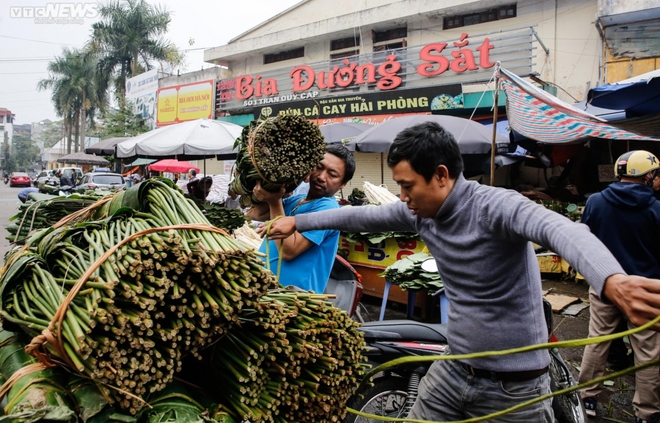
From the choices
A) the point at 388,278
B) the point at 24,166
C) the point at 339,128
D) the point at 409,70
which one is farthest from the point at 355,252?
the point at 24,166

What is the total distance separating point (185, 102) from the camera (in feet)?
72.6

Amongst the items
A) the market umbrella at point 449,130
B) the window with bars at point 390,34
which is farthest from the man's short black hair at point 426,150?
the window with bars at point 390,34

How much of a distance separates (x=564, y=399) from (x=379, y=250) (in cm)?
318

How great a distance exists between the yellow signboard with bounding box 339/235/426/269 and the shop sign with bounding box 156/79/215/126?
15.7 metres

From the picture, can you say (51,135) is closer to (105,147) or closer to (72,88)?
(72,88)

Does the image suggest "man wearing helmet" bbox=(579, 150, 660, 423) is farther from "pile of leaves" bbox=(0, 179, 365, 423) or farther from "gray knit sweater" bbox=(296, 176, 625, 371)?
"pile of leaves" bbox=(0, 179, 365, 423)

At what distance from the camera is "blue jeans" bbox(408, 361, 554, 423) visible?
179 centimetres

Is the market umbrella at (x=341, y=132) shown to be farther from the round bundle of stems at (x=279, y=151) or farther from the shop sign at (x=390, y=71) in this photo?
the round bundle of stems at (x=279, y=151)

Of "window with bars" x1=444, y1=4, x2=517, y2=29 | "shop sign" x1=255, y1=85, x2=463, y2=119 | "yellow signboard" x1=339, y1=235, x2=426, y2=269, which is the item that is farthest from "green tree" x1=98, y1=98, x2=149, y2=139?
"yellow signboard" x1=339, y1=235, x2=426, y2=269

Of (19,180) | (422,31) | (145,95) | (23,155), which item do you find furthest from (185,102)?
(23,155)

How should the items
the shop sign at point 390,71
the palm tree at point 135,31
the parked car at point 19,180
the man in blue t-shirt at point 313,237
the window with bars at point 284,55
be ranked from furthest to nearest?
the parked car at point 19,180 → the palm tree at point 135,31 → the window with bars at point 284,55 → the shop sign at point 390,71 → the man in blue t-shirt at point 313,237

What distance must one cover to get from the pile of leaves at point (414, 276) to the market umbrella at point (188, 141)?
169 inches

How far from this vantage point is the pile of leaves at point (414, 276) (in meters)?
4.67

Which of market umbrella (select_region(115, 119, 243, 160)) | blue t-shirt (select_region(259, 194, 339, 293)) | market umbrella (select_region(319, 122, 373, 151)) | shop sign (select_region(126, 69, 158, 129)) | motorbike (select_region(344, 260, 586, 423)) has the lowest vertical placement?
motorbike (select_region(344, 260, 586, 423))
